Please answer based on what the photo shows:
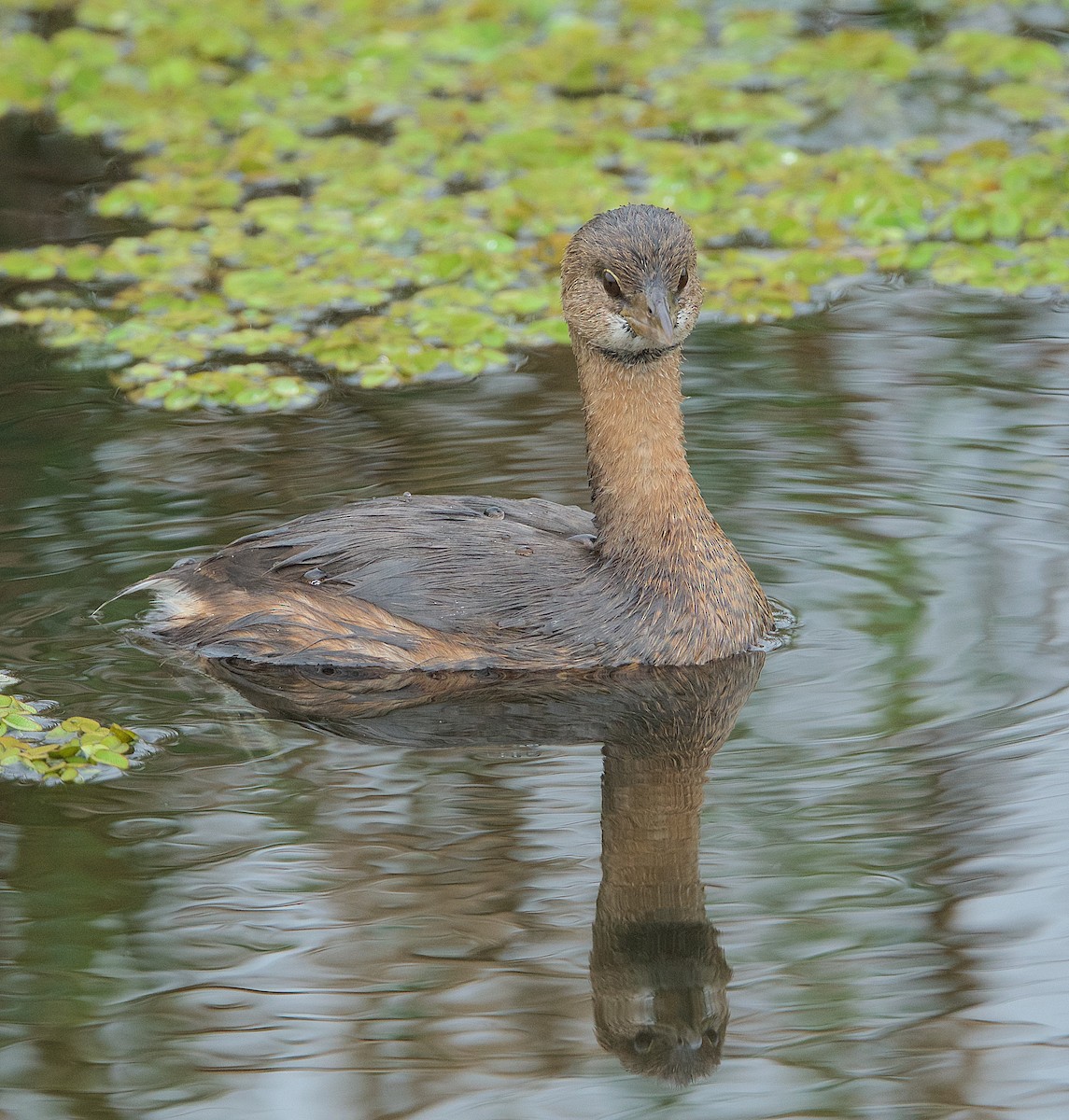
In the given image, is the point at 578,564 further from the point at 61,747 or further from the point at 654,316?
the point at 61,747

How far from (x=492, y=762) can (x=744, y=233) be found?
478 cm

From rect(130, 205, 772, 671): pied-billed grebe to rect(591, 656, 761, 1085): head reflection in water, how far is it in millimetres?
283

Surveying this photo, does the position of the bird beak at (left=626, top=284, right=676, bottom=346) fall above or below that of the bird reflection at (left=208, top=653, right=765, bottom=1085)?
above

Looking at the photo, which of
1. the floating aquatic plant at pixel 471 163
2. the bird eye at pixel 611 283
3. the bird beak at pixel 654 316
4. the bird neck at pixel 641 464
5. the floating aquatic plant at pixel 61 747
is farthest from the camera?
the floating aquatic plant at pixel 471 163

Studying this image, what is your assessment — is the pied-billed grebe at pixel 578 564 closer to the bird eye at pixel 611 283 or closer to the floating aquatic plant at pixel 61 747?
the bird eye at pixel 611 283

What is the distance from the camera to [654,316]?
573cm

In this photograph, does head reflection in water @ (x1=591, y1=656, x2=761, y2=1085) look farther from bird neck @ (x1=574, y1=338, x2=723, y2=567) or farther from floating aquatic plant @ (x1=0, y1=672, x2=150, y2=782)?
floating aquatic plant @ (x1=0, y1=672, x2=150, y2=782)

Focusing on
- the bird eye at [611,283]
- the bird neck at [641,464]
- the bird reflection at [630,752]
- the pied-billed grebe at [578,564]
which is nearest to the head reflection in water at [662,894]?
the bird reflection at [630,752]

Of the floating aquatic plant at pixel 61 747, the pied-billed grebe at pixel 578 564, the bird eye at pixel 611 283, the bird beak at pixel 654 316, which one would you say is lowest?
the floating aquatic plant at pixel 61 747

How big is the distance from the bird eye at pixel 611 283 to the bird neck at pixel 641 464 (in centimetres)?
23

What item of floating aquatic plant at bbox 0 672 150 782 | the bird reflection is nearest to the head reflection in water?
the bird reflection

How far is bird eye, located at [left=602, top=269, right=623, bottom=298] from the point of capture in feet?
19.1

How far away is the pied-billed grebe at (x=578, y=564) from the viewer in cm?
586

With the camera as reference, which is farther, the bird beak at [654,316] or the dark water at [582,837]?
the bird beak at [654,316]
